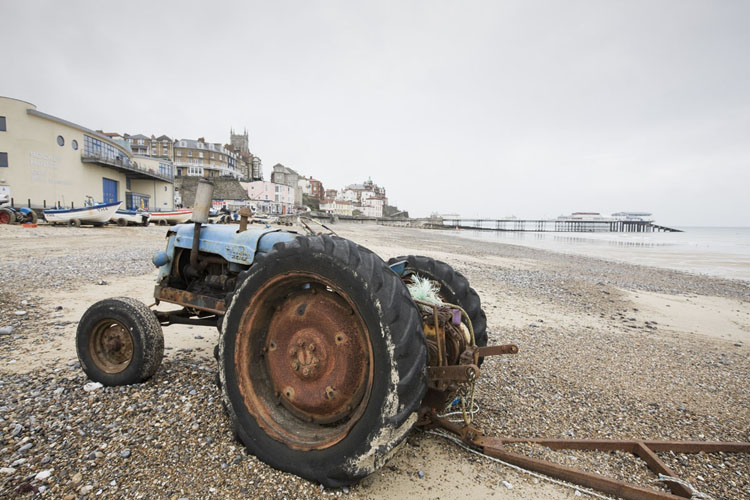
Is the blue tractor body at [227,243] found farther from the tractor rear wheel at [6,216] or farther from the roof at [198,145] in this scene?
the roof at [198,145]

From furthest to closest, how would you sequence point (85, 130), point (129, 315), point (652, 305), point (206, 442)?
point (85, 130) < point (652, 305) < point (129, 315) < point (206, 442)

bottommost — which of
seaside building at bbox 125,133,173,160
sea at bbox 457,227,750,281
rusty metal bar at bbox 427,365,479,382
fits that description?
sea at bbox 457,227,750,281

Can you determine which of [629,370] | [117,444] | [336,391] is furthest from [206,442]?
[629,370]

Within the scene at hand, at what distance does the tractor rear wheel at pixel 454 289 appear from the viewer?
9.87 ft

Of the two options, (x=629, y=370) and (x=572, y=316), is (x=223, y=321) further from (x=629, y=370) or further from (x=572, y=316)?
(x=572, y=316)

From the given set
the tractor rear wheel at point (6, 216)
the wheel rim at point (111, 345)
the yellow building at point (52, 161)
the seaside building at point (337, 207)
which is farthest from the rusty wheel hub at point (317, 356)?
the seaside building at point (337, 207)

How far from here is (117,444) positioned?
2.17m

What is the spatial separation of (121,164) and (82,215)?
18293 millimetres

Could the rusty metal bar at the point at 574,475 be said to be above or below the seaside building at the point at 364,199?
below

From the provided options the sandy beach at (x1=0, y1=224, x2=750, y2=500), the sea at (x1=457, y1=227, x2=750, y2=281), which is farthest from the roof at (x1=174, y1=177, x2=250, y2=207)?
the sandy beach at (x1=0, y1=224, x2=750, y2=500)

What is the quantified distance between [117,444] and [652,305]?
9.97 meters

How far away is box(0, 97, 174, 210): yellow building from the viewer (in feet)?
89.5

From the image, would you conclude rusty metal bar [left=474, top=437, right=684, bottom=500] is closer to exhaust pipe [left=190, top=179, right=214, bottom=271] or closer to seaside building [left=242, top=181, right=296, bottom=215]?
exhaust pipe [left=190, top=179, right=214, bottom=271]

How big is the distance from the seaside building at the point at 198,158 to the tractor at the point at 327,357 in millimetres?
90044
